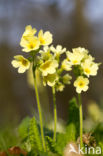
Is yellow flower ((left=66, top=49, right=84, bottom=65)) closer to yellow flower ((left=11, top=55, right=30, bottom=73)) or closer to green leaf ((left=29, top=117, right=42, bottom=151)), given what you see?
yellow flower ((left=11, top=55, right=30, bottom=73))

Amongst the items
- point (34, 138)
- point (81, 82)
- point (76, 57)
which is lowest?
point (34, 138)

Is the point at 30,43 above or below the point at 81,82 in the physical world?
above

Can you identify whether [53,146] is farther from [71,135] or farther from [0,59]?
[0,59]

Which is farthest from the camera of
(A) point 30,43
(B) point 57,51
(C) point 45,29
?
(C) point 45,29

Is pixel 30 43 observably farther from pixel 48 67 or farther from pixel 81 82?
pixel 81 82

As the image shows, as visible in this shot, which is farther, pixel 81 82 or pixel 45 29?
pixel 45 29

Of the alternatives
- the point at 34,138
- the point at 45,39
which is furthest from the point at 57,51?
the point at 34,138

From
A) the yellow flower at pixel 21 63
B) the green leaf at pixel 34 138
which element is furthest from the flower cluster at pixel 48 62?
the green leaf at pixel 34 138
